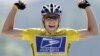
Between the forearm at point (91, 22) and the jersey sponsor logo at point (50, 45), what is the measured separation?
49 centimetres

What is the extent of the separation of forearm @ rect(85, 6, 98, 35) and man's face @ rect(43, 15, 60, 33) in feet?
1.78

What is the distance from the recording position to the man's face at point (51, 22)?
28.3 ft

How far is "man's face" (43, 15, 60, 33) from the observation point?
340 inches

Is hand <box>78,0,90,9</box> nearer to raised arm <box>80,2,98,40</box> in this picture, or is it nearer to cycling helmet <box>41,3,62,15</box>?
raised arm <box>80,2,98,40</box>

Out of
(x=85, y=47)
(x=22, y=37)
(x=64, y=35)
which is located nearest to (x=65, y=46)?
(x=64, y=35)

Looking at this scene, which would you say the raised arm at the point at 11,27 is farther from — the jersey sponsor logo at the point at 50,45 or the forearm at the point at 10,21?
the jersey sponsor logo at the point at 50,45

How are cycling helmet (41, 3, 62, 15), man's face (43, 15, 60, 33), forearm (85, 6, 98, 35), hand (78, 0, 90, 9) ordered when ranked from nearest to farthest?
hand (78, 0, 90, 9) < forearm (85, 6, 98, 35) < man's face (43, 15, 60, 33) < cycling helmet (41, 3, 62, 15)

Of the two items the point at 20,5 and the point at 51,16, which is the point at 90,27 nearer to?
the point at 51,16

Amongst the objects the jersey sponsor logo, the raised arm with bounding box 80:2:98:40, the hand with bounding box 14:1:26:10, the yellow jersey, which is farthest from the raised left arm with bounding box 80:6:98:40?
the hand with bounding box 14:1:26:10

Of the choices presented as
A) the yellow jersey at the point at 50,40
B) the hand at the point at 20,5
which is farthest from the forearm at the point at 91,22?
the hand at the point at 20,5

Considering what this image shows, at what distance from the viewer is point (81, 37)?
8898mm

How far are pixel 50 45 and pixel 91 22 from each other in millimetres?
809

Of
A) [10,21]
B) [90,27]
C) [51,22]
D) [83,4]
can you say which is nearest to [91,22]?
[90,27]

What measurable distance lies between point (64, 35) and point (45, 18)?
1.46ft
